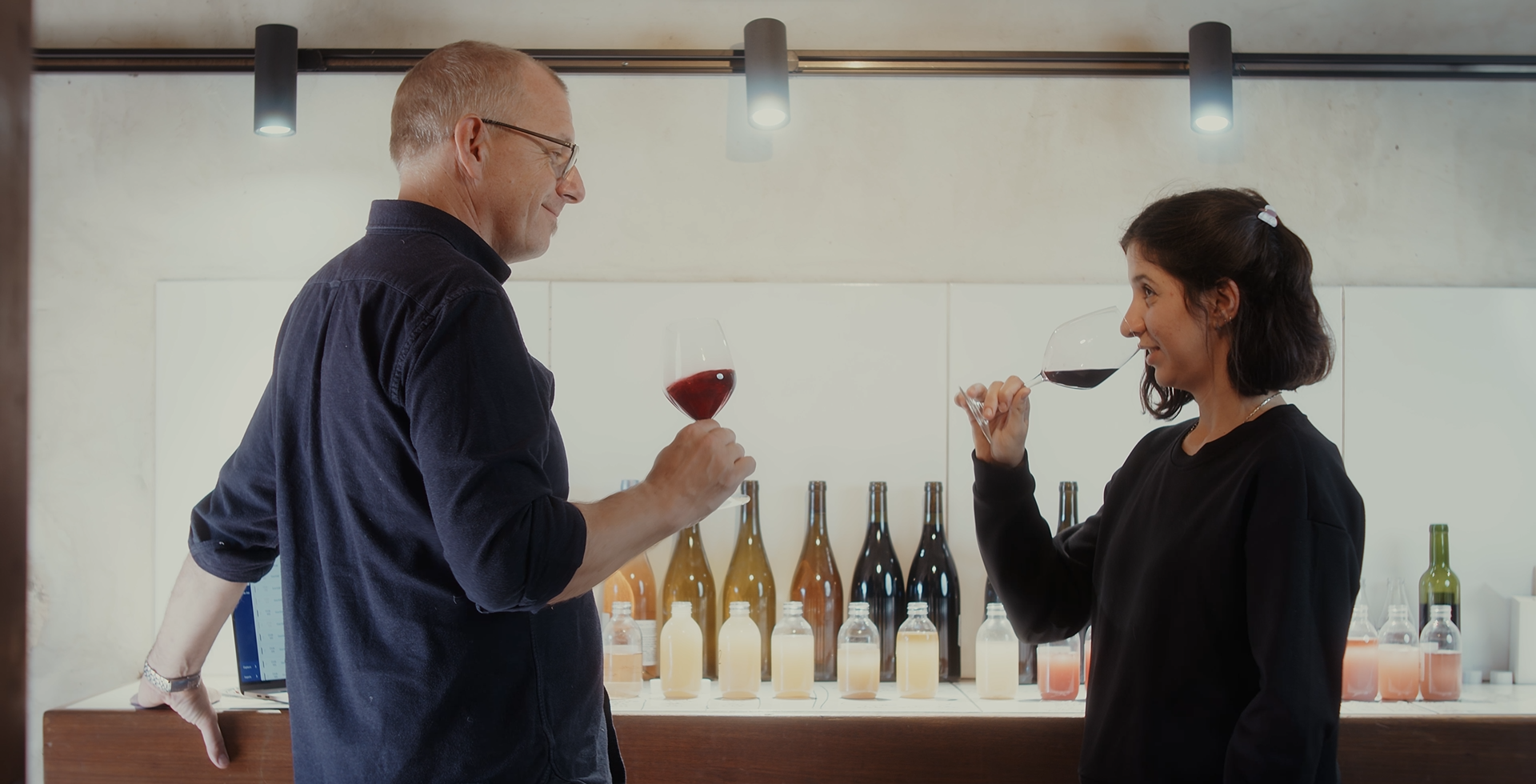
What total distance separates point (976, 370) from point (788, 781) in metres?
0.98

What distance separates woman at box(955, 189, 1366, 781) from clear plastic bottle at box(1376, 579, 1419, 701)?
1.01 meters

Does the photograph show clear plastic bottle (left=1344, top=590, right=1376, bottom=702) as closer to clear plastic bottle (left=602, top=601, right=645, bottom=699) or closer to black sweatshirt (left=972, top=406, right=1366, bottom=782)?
black sweatshirt (left=972, top=406, right=1366, bottom=782)

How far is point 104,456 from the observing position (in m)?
2.33

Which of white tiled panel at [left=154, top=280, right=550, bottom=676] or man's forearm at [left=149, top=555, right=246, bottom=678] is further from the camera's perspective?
white tiled panel at [left=154, top=280, right=550, bottom=676]

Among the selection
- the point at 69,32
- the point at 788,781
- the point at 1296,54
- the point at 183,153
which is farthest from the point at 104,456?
the point at 1296,54

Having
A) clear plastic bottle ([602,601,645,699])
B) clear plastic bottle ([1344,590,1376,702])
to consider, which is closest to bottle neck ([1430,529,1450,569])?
clear plastic bottle ([1344,590,1376,702])

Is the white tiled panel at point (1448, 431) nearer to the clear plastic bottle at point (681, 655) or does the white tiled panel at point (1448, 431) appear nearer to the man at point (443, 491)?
the clear plastic bottle at point (681, 655)

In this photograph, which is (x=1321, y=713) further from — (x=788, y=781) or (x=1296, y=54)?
(x=1296, y=54)

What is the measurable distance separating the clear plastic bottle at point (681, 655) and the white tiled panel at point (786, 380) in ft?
0.98

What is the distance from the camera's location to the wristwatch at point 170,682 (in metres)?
1.42

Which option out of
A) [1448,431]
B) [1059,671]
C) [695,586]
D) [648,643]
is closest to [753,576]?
[695,586]

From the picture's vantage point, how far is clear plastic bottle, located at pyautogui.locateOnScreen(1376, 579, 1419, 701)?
2033mm

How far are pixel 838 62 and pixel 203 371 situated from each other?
1.57 metres

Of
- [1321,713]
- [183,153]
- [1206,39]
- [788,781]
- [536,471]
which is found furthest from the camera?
[183,153]
